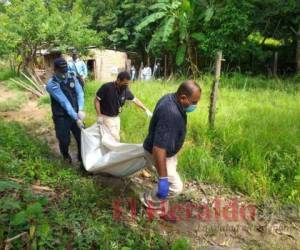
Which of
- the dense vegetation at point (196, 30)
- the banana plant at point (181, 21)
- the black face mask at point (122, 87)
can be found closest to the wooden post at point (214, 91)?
the black face mask at point (122, 87)

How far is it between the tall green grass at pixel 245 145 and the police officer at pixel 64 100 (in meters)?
1.37

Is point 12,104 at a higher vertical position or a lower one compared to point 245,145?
lower

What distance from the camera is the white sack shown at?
4.41 meters

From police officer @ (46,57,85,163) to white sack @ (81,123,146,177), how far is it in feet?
1.04

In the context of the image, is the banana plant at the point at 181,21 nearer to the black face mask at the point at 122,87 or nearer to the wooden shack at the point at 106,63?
the wooden shack at the point at 106,63

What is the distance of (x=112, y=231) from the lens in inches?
145

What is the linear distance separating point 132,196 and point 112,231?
1119 millimetres

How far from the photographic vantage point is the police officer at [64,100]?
17.0 feet

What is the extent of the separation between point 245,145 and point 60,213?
3130 mm

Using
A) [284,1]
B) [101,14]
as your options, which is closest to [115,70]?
[101,14]

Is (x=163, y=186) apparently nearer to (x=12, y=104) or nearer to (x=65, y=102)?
(x=65, y=102)

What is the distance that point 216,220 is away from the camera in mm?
4602

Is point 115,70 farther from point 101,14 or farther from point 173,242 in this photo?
point 173,242

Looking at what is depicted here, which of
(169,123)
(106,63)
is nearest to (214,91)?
(169,123)
